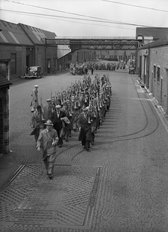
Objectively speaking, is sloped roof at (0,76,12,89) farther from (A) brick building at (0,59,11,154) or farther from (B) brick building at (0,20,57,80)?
(B) brick building at (0,20,57,80)

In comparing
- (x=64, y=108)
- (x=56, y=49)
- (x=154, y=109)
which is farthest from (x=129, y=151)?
(x=56, y=49)

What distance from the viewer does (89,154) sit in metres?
14.4

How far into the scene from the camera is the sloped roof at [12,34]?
45341 mm

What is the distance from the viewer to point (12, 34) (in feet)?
161

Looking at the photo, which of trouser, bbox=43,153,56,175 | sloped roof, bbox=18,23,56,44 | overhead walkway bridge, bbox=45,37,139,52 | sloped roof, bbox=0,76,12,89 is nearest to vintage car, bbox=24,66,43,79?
sloped roof, bbox=18,23,56,44

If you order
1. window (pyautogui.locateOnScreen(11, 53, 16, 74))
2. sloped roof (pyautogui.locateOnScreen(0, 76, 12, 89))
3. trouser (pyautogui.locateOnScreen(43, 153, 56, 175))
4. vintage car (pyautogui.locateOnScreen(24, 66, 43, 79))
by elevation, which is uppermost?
window (pyautogui.locateOnScreen(11, 53, 16, 74))

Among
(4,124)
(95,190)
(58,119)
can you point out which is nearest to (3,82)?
(4,124)

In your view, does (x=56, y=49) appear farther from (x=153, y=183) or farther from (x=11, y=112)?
(x=153, y=183)

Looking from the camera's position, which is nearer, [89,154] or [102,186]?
[102,186]

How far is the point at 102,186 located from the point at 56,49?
59689 millimetres

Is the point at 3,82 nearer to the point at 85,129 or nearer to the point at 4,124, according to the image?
the point at 4,124

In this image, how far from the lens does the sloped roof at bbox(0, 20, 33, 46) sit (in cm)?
4534

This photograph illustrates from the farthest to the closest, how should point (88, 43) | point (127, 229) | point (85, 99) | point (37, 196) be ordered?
point (88, 43)
point (85, 99)
point (37, 196)
point (127, 229)

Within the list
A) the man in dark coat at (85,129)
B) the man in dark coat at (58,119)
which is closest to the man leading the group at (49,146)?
the man in dark coat at (85,129)
